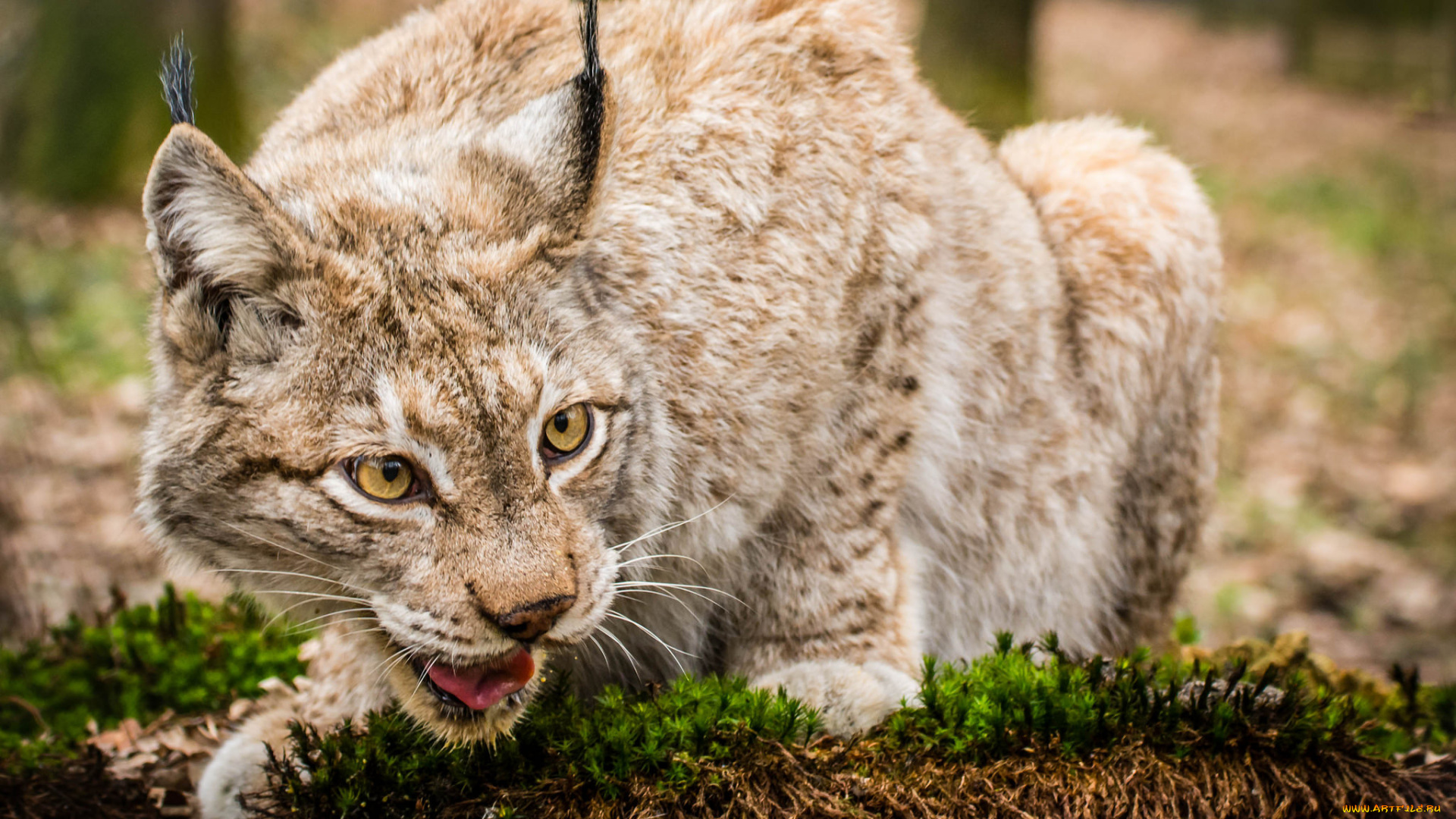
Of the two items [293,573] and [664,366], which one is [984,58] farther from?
[293,573]

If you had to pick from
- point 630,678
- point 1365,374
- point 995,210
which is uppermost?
point 995,210

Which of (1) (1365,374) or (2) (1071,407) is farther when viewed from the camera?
(1) (1365,374)

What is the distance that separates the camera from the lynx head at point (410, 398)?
242cm

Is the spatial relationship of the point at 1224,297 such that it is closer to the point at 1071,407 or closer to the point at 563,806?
the point at 1071,407

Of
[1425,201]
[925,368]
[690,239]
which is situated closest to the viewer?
[690,239]

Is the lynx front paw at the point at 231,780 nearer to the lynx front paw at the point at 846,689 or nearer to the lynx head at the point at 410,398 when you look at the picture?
the lynx head at the point at 410,398

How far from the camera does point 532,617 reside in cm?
241

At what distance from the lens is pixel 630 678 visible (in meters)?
3.51

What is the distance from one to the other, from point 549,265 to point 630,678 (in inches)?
55.1

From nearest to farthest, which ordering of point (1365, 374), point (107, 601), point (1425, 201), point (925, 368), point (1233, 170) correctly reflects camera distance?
point (925, 368) < point (107, 601) < point (1365, 374) < point (1425, 201) < point (1233, 170)

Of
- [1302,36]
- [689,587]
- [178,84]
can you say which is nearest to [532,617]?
[689,587]

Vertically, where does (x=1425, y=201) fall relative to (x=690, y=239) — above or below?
below

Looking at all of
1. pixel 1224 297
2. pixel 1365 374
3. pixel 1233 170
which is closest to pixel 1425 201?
pixel 1233 170

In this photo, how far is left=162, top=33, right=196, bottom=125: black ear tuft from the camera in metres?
2.56
